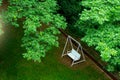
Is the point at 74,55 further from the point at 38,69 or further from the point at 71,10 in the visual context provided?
the point at 71,10

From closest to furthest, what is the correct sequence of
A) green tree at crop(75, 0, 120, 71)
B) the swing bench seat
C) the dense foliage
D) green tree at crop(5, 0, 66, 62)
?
1. green tree at crop(75, 0, 120, 71)
2. green tree at crop(5, 0, 66, 62)
3. the swing bench seat
4. the dense foliage

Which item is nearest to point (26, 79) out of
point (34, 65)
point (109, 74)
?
point (34, 65)

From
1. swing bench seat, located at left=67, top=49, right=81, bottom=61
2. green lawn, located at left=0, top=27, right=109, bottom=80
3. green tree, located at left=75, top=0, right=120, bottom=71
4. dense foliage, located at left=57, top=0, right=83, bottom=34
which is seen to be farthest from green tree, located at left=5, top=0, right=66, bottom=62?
dense foliage, located at left=57, top=0, right=83, bottom=34

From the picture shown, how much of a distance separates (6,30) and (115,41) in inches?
315

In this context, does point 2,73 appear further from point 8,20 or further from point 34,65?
point 8,20

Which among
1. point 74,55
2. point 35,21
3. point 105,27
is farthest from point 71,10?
point 105,27

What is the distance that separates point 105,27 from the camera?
1077cm

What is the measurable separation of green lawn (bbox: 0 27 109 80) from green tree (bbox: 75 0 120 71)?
3.37m

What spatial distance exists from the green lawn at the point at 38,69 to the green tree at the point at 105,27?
3.37 meters

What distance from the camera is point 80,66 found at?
14.8m

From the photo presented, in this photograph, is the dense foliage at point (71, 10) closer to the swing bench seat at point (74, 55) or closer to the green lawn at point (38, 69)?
the swing bench seat at point (74, 55)

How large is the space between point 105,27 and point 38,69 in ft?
16.1

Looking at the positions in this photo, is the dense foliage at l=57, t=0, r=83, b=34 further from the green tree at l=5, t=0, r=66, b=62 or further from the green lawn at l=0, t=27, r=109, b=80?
the green tree at l=5, t=0, r=66, b=62

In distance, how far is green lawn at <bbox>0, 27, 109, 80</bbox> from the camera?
13.9 m
